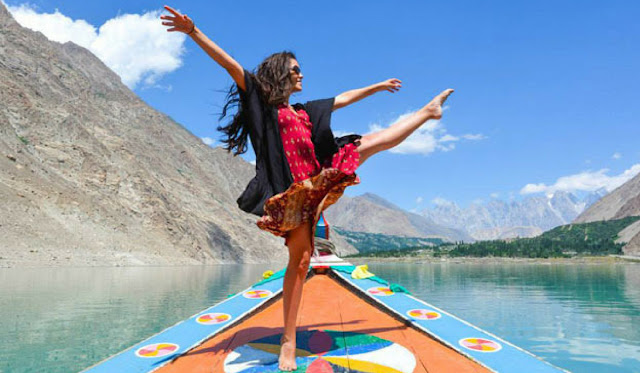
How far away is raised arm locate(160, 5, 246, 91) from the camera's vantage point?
3127 millimetres

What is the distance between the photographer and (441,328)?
172 inches

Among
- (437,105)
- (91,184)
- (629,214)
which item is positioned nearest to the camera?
(437,105)

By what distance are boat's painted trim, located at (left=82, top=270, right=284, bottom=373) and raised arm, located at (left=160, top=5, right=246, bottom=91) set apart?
2.25 meters

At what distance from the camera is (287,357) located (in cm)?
326

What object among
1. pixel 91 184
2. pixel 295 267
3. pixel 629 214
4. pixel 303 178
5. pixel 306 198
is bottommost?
pixel 295 267

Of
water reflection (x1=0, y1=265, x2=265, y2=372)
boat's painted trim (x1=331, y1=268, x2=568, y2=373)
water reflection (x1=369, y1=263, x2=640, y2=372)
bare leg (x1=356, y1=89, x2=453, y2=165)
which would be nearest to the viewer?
boat's painted trim (x1=331, y1=268, x2=568, y2=373)

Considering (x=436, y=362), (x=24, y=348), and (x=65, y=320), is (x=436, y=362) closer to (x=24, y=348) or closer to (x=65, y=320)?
(x=24, y=348)

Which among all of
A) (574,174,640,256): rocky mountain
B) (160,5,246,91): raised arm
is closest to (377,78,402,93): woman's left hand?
(160,5,246,91): raised arm

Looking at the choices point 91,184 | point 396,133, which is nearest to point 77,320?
A: point 396,133

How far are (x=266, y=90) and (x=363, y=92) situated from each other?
0.92 meters

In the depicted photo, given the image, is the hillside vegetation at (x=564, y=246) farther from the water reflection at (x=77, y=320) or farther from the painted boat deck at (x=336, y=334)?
the painted boat deck at (x=336, y=334)

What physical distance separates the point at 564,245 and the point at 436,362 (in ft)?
470

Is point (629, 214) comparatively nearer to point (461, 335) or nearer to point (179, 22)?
point (461, 335)

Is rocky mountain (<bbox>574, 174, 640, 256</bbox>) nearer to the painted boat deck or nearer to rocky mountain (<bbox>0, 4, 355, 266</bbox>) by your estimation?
rocky mountain (<bbox>0, 4, 355, 266</bbox>)
